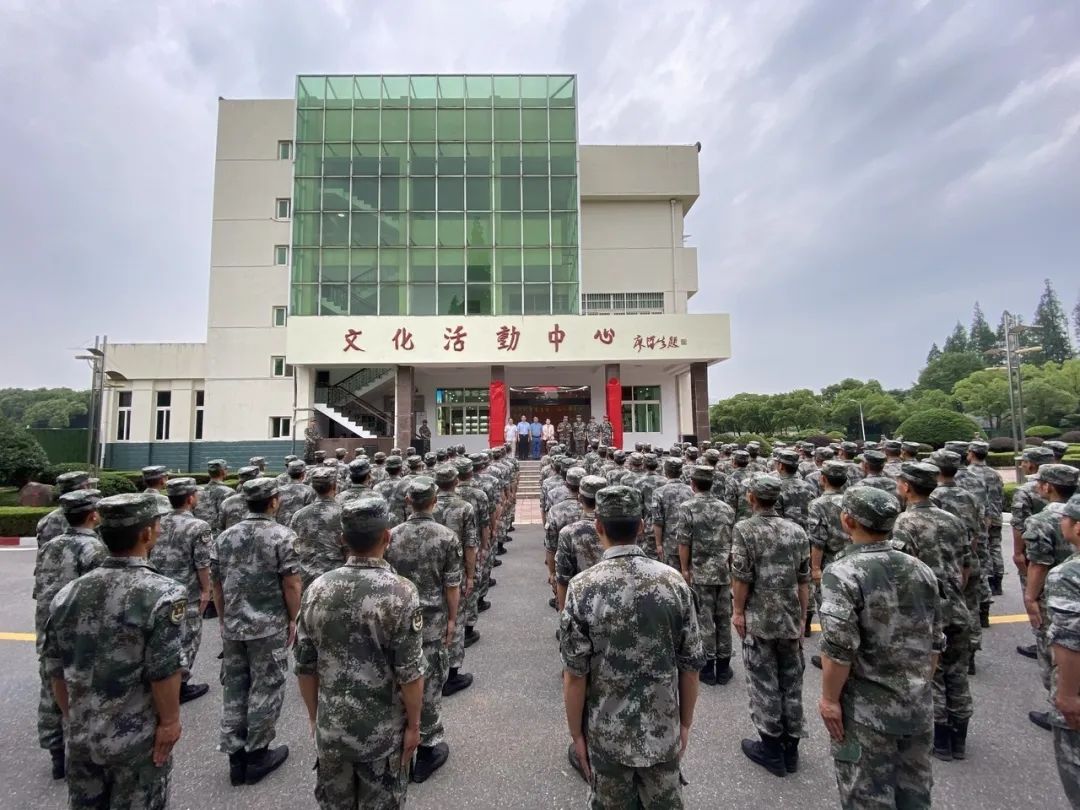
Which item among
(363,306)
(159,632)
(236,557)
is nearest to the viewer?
(159,632)

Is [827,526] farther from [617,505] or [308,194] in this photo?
[308,194]

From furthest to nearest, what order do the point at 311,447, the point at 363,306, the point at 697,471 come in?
the point at 363,306 < the point at 311,447 < the point at 697,471

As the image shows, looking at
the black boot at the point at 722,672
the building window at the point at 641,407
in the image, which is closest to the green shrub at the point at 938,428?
the building window at the point at 641,407

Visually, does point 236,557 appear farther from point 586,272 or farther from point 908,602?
point 586,272

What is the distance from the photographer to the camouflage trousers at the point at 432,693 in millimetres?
3248

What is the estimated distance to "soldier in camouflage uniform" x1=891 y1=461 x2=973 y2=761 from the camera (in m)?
3.26

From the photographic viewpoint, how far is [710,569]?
451 cm

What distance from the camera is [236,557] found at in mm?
3438

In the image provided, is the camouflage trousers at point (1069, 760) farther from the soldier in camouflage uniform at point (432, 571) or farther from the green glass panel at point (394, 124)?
the green glass panel at point (394, 124)


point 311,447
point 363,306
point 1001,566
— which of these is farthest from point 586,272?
point 1001,566

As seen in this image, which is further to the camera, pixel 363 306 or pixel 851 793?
pixel 363 306

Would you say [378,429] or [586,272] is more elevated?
[586,272]

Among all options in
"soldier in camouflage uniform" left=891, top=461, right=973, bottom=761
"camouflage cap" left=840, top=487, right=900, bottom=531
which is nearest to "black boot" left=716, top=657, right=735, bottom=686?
"soldier in camouflage uniform" left=891, top=461, right=973, bottom=761

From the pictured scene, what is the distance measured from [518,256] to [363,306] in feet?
22.7
